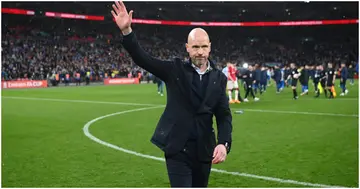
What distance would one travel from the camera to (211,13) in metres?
59.8

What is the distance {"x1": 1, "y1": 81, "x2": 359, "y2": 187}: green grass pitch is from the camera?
6.59 metres

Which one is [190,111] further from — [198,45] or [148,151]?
[148,151]

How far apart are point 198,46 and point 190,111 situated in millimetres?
534

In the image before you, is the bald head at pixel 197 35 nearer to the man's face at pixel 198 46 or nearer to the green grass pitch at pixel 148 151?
the man's face at pixel 198 46

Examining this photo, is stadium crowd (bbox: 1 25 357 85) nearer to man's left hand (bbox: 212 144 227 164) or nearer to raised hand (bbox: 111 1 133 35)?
man's left hand (bbox: 212 144 227 164)

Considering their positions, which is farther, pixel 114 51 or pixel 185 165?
pixel 114 51

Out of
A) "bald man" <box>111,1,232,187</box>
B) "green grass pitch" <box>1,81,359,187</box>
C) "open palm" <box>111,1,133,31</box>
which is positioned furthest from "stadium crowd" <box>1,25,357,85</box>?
"open palm" <box>111,1,133,31</box>

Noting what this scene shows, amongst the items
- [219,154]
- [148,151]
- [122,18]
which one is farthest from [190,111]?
[148,151]

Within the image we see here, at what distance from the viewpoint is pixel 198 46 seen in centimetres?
346

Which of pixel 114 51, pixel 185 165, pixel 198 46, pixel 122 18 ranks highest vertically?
pixel 114 51

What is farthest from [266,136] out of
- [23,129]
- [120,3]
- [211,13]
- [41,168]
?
[211,13]

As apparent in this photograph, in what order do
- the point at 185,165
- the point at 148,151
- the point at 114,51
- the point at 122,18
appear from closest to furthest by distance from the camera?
the point at 122,18 < the point at 185,165 < the point at 148,151 < the point at 114,51

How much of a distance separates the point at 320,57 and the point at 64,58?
3976cm

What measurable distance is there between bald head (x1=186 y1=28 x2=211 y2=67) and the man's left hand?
73cm
